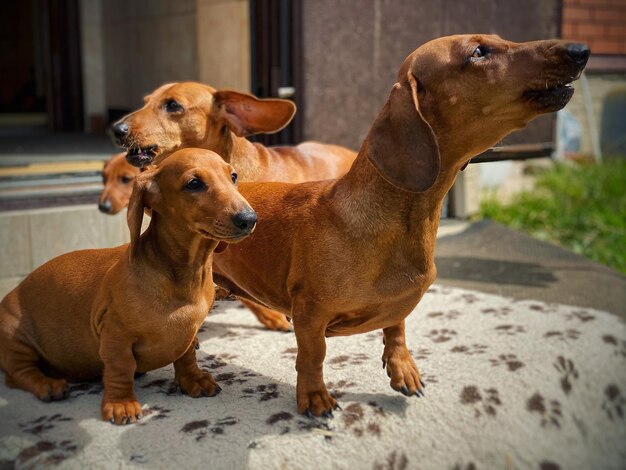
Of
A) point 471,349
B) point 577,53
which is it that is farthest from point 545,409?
point 577,53

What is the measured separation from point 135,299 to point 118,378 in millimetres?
258

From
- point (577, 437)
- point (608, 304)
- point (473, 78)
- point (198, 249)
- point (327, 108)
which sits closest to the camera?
A: point (473, 78)

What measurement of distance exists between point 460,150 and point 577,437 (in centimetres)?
142

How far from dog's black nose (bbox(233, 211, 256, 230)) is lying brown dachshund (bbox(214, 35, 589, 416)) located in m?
0.33

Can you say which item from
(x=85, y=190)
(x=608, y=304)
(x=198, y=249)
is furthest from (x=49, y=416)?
(x=608, y=304)

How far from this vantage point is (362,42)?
193 inches

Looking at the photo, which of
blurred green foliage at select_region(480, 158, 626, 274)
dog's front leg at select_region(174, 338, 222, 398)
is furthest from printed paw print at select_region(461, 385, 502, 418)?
blurred green foliage at select_region(480, 158, 626, 274)

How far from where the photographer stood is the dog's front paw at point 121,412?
2207mm

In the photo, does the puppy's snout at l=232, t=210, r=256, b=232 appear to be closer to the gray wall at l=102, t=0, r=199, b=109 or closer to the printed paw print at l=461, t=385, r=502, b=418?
the printed paw print at l=461, t=385, r=502, b=418

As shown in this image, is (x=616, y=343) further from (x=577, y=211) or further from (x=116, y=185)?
(x=577, y=211)

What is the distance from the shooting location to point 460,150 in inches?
83.6

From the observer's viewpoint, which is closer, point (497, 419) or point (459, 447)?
point (459, 447)

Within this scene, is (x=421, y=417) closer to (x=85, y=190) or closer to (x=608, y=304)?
(x=608, y=304)

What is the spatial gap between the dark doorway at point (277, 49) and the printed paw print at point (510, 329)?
1.95 m
